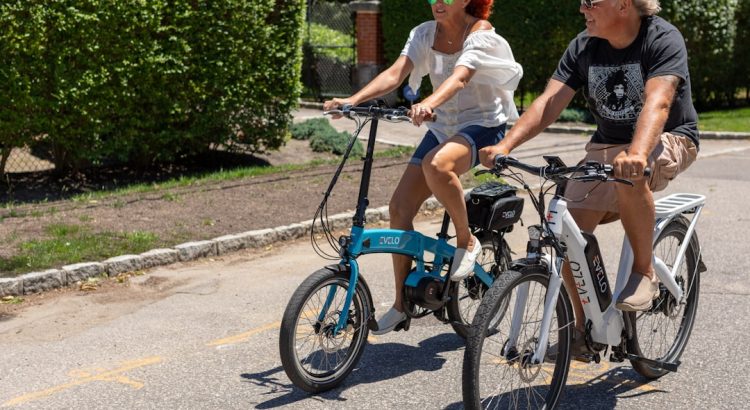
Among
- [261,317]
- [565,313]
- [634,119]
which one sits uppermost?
[634,119]

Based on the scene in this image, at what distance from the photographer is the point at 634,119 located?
470 cm

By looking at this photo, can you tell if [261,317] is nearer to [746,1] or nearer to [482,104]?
[482,104]

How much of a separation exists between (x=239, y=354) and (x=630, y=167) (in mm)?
2615

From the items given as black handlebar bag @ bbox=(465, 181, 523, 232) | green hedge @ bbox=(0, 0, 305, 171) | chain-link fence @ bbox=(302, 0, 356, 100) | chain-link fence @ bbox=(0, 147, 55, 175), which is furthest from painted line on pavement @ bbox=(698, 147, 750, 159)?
black handlebar bag @ bbox=(465, 181, 523, 232)

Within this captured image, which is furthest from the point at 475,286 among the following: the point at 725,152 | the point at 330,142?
the point at 725,152

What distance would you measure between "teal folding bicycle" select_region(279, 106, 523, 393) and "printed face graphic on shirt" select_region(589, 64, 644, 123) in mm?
880

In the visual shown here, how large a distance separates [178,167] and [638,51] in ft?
30.2

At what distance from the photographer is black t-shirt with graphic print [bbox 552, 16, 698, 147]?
4.47 m

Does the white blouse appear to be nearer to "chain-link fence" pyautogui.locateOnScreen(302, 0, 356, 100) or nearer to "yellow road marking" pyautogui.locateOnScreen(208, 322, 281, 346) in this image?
"yellow road marking" pyautogui.locateOnScreen(208, 322, 281, 346)

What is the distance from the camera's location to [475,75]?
5359 mm

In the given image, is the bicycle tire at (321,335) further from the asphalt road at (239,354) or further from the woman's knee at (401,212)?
the woman's knee at (401,212)

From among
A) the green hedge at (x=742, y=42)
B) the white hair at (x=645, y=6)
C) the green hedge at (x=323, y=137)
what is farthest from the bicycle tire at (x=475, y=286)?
the green hedge at (x=742, y=42)

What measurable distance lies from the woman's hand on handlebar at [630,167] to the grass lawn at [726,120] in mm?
A: 14289

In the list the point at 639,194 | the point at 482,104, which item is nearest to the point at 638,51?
the point at 639,194
